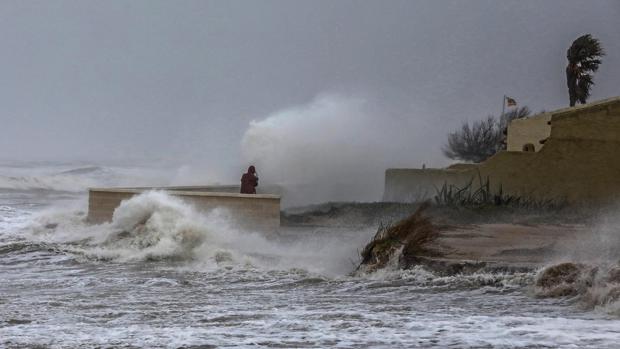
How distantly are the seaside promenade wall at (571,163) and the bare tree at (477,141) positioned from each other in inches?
851

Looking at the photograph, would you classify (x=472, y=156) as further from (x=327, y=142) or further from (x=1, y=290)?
(x=1, y=290)

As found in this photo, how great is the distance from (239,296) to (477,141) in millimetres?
33383

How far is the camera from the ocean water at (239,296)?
7129 mm

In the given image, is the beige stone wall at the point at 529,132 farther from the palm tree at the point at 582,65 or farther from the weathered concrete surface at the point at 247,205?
the palm tree at the point at 582,65

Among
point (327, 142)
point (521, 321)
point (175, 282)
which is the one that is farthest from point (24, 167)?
point (521, 321)

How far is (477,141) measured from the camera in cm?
4197

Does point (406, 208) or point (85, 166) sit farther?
point (85, 166)

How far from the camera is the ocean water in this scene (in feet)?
23.4

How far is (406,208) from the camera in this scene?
19047mm

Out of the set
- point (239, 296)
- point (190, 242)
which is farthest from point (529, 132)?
point (239, 296)

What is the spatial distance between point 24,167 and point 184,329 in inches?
2783

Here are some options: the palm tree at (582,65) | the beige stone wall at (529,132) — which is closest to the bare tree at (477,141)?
the palm tree at (582,65)

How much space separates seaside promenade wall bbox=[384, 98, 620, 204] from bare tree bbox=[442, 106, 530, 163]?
70.9 ft

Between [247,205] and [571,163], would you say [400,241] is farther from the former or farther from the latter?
[571,163]
